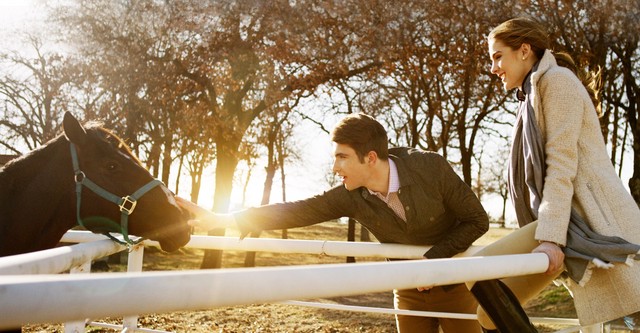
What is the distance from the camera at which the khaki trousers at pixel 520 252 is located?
6.40 ft

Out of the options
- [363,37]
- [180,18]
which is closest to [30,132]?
[180,18]

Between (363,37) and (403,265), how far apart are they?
13.6 metres

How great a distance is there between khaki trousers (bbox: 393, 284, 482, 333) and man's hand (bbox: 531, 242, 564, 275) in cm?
103

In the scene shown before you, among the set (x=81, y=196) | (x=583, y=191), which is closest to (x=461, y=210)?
(x=583, y=191)

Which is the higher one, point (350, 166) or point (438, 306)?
point (350, 166)

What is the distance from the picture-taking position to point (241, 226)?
286 centimetres

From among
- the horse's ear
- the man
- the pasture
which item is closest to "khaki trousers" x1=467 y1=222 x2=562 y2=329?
the man

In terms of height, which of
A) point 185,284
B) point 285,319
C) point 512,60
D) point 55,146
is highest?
point 512,60

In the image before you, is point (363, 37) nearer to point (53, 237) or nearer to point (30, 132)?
point (53, 237)

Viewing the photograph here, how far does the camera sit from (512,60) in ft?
7.50

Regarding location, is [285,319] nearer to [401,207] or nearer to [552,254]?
[401,207]

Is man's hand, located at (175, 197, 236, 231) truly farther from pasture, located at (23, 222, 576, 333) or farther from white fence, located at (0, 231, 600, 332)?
pasture, located at (23, 222, 576, 333)

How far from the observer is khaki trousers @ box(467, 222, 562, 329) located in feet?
6.40

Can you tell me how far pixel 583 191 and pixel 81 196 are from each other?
91.0 inches
